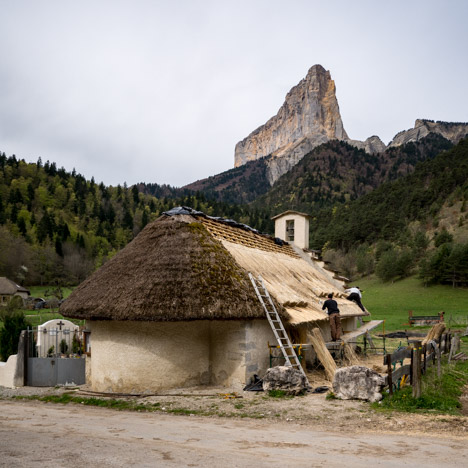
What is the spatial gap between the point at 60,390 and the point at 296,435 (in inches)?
333

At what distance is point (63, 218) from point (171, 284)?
109315 mm

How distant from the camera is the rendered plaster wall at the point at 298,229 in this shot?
2478 cm

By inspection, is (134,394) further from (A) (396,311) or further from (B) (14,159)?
(B) (14,159)

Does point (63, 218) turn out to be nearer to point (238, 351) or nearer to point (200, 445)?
point (238, 351)

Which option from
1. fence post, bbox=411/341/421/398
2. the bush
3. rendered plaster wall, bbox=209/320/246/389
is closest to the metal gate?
the bush

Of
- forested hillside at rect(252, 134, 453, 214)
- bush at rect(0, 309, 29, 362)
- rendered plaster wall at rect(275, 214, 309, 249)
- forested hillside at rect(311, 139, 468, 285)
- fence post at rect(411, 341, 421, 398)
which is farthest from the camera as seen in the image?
forested hillside at rect(252, 134, 453, 214)

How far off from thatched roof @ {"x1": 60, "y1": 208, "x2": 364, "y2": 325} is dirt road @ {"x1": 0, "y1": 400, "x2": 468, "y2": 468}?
3134 mm

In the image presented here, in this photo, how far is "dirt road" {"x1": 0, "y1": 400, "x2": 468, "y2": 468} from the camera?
6.00 m

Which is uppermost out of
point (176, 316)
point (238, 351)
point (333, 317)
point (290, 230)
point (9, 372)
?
point (290, 230)

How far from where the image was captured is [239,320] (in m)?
12.2

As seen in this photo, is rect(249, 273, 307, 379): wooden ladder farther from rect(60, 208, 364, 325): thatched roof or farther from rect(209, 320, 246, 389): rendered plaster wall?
rect(209, 320, 246, 389): rendered plaster wall

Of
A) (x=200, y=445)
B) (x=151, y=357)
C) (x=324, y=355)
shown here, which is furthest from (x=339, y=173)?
(x=200, y=445)

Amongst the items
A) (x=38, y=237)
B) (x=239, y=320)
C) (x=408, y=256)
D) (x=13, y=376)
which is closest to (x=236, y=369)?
(x=239, y=320)

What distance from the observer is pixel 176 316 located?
37.4 ft
